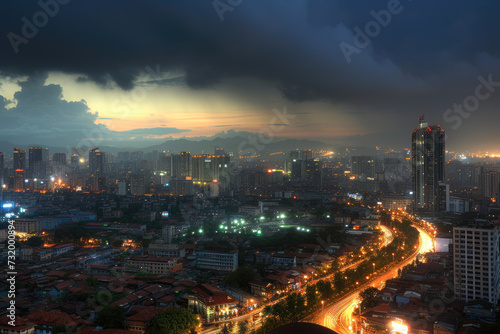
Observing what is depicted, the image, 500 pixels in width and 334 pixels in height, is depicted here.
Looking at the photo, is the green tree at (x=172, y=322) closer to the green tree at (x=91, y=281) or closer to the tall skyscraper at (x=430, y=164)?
the green tree at (x=91, y=281)

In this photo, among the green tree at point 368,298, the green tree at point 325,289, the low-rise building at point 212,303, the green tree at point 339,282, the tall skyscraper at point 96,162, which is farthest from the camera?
the tall skyscraper at point 96,162

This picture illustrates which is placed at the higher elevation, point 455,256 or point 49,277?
point 455,256

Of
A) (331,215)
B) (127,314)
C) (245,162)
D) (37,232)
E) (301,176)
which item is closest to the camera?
(127,314)

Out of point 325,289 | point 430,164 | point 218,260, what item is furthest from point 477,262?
point 430,164

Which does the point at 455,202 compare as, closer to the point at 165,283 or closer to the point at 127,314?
the point at 165,283

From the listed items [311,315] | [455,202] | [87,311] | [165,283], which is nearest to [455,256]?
[311,315]

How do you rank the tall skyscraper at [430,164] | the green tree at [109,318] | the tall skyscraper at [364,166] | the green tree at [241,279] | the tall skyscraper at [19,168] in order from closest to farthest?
the green tree at [109,318]
the green tree at [241,279]
the tall skyscraper at [430,164]
the tall skyscraper at [19,168]
the tall skyscraper at [364,166]

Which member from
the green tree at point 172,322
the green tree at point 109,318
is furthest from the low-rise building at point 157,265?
the green tree at point 172,322
